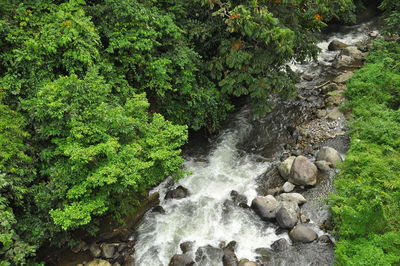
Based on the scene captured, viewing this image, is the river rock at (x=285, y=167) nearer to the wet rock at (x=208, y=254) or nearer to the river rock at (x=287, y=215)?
the river rock at (x=287, y=215)

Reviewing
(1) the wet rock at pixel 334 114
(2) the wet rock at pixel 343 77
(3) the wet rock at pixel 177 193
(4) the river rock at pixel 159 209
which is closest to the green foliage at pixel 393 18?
(2) the wet rock at pixel 343 77

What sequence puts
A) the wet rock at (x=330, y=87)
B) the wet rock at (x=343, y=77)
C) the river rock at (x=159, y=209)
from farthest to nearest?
the wet rock at (x=343, y=77) → the wet rock at (x=330, y=87) → the river rock at (x=159, y=209)

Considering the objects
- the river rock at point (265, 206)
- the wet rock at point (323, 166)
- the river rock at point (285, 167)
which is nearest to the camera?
the river rock at point (265, 206)

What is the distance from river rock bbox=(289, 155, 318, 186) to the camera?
32.1ft

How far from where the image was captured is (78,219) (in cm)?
695

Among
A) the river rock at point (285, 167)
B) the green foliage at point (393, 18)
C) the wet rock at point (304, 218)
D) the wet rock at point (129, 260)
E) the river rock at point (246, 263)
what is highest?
the green foliage at point (393, 18)

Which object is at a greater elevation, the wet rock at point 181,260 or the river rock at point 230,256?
the wet rock at point 181,260

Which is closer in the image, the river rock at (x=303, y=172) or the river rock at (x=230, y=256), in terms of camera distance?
the river rock at (x=230, y=256)

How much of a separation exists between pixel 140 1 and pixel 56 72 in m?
3.67

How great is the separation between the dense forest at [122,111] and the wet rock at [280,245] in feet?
4.70

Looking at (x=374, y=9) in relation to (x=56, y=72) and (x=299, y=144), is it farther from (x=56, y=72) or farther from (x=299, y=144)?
(x=56, y=72)

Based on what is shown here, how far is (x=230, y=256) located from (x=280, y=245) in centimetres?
138

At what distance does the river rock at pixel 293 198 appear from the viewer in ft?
30.7

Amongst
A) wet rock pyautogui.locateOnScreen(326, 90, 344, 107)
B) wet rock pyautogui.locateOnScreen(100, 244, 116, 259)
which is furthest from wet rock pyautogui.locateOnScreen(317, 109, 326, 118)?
wet rock pyautogui.locateOnScreen(100, 244, 116, 259)
